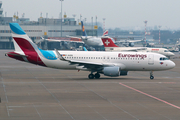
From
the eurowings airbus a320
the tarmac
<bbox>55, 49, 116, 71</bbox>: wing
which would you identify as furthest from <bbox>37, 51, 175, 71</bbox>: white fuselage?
the tarmac

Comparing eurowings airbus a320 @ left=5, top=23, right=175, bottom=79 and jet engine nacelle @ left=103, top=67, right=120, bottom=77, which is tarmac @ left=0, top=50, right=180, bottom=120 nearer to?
jet engine nacelle @ left=103, top=67, right=120, bottom=77

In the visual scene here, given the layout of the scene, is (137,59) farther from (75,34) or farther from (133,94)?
(75,34)

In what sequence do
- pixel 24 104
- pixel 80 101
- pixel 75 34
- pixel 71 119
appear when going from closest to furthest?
pixel 71 119 → pixel 24 104 → pixel 80 101 → pixel 75 34

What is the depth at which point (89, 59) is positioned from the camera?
39.4 metres

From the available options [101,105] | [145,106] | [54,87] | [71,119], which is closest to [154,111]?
[145,106]

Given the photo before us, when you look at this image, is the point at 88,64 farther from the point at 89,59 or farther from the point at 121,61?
the point at 121,61

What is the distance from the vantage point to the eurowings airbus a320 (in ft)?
127

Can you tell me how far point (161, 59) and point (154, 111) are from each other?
20024 mm

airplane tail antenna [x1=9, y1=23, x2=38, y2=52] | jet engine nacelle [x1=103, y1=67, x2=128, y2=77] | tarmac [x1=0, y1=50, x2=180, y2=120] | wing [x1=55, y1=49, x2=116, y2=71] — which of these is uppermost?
airplane tail antenna [x1=9, y1=23, x2=38, y2=52]

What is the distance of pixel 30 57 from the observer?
38.7 m

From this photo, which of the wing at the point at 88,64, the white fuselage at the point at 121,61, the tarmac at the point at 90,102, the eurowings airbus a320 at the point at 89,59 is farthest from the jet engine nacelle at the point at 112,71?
the tarmac at the point at 90,102

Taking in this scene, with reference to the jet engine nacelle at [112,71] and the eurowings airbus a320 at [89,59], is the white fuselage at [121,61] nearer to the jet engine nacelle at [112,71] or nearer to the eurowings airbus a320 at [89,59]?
the eurowings airbus a320 at [89,59]

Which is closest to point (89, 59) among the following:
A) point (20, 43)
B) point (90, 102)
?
point (20, 43)

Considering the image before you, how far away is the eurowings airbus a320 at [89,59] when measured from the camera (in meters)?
38.6
